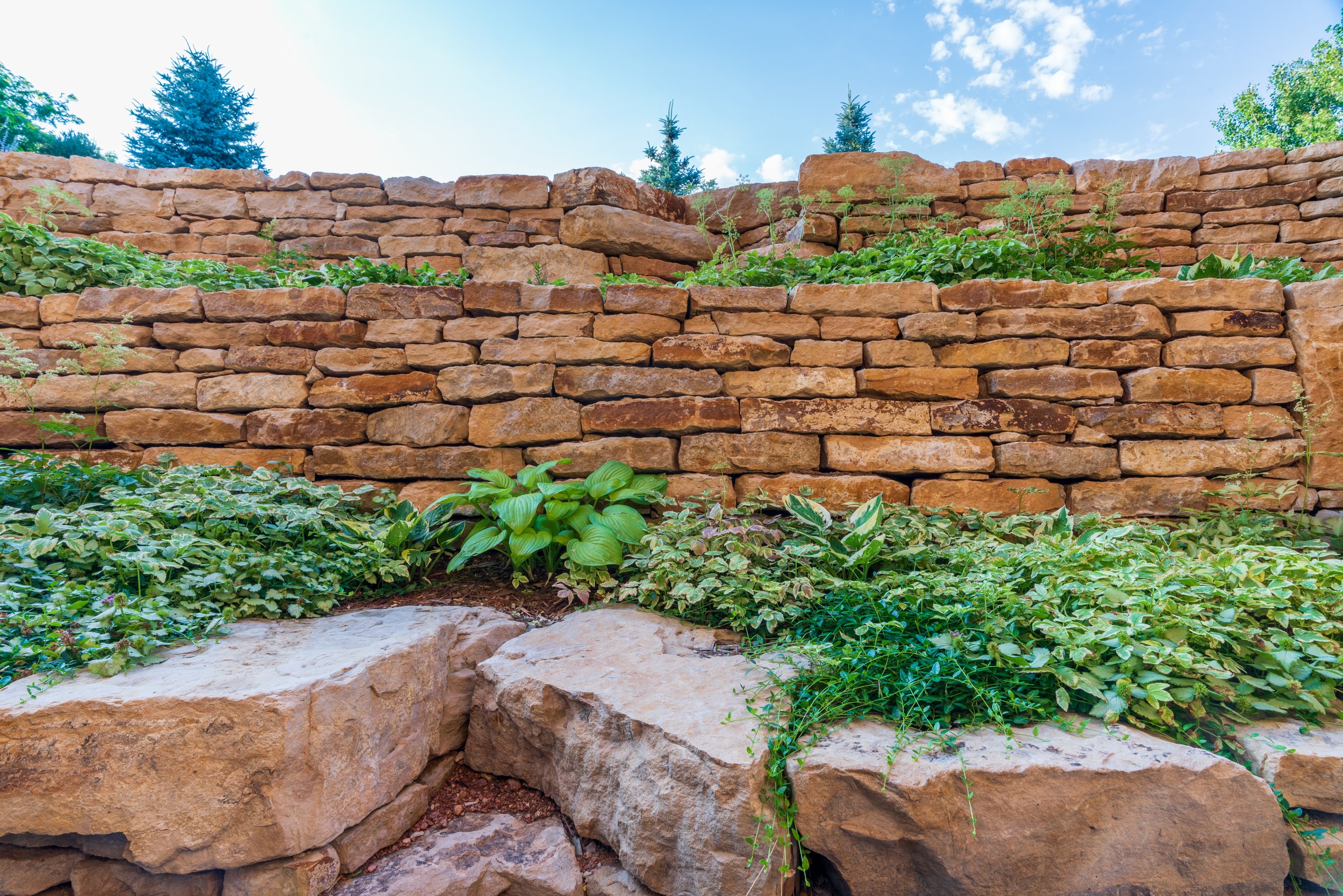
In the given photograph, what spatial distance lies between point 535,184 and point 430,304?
234 cm

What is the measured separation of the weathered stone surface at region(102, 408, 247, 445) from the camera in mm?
3221

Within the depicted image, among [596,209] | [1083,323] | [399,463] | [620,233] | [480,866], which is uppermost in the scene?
[596,209]

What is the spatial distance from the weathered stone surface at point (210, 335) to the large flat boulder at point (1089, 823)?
12.0 feet

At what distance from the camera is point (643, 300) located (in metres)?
3.27

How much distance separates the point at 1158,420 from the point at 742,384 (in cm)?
215

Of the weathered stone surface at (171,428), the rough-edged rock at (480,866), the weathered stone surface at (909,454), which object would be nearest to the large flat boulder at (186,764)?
the rough-edged rock at (480,866)

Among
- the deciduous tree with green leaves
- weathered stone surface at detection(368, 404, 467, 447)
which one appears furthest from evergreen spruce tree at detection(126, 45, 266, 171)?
the deciduous tree with green leaves

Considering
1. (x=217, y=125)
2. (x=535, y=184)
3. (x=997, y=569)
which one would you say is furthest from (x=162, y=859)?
(x=217, y=125)

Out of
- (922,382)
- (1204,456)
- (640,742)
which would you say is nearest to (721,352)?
(922,382)

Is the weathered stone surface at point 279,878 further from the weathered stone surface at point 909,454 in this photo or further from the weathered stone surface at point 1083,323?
the weathered stone surface at point 1083,323

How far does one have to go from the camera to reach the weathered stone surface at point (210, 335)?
332 centimetres

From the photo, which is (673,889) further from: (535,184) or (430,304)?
(535,184)

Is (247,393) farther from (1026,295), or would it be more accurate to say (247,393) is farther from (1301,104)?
(1301,104)

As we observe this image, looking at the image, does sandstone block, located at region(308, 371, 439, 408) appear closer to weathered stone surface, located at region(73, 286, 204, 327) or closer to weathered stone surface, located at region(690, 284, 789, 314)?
weathered stone surface, located at region(73, 286, 204, 327)
